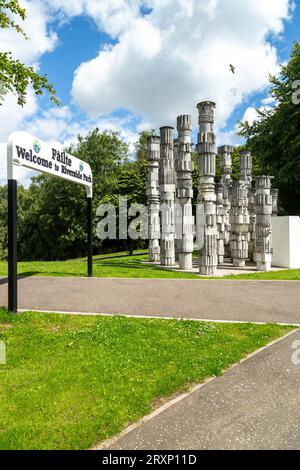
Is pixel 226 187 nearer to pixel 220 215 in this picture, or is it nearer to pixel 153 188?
pixel 220 215

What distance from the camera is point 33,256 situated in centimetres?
5209

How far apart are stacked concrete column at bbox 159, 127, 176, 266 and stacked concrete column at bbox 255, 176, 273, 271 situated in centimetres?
499

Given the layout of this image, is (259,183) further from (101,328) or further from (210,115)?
(101,328)

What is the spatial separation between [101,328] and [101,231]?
109ft

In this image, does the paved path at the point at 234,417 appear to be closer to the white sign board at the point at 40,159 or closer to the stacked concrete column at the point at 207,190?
the white sign board at the point at 40,159

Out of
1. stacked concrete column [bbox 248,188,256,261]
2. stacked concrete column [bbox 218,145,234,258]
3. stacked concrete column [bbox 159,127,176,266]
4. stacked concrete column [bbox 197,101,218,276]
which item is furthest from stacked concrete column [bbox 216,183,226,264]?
stacked concrete column [bbox 197,101,218,276]

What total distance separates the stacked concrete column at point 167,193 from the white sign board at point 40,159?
684 cm

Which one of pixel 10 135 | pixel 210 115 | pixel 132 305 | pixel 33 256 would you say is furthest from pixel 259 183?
pixel 33 256

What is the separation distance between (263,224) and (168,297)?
10473mm

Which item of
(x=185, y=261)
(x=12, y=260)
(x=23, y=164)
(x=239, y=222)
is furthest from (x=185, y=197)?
(x=12, y=260)

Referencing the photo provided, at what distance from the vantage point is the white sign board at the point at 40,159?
403 inches

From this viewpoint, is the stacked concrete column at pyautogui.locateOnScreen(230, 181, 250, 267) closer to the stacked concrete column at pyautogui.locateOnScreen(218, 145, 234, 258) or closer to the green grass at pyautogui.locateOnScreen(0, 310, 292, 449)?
the stacked concrete column at pyautogui.locateOnScreen(218, 145, 234, 258)

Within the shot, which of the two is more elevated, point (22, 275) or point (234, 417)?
point (22, 275)

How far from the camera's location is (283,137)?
32812mm
